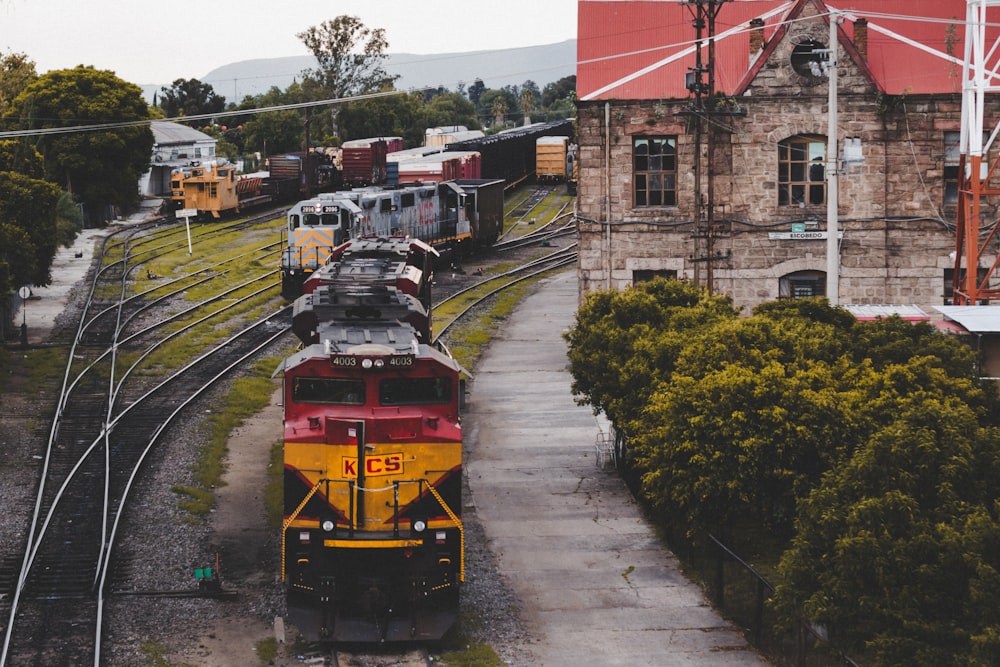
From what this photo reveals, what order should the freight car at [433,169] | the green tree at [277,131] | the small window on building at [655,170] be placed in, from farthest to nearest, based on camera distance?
1. the green tree at [277,131]
2. the freight car at [433,169]
3. the small window on building at [655,170]

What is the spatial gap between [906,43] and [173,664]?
3331cm

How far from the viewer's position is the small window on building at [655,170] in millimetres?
44219

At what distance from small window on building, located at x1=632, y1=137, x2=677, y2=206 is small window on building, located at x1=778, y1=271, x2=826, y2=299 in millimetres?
4621

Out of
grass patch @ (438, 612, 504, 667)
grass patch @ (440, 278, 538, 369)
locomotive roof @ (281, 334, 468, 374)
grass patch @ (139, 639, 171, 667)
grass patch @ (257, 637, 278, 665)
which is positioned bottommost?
grass patch @ (438, 612, 504, 667)

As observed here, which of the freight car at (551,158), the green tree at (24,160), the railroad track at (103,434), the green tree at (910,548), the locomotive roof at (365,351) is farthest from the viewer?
the freight car at (551,158)

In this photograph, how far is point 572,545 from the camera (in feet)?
91.0

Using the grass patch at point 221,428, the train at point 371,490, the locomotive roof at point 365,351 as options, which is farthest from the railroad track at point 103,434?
the locomotive roof at point 365,351

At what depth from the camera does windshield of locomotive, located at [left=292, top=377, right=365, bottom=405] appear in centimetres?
2117

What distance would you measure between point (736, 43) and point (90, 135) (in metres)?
46.0

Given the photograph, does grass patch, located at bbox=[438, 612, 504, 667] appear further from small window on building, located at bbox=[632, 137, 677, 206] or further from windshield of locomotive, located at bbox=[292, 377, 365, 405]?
small window on building, located at bbox=[632, 137, 677, 206]

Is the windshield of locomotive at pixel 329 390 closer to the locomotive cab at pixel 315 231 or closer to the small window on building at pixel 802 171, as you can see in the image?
the small window on building at pixel 802 171

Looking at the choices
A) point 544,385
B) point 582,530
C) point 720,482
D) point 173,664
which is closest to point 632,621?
point 720,482

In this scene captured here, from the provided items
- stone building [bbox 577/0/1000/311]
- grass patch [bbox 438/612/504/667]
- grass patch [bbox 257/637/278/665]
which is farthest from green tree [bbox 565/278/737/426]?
stone building [bbox 577/0/1000/311]

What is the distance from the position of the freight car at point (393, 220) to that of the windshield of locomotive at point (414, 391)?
26.2 meters
